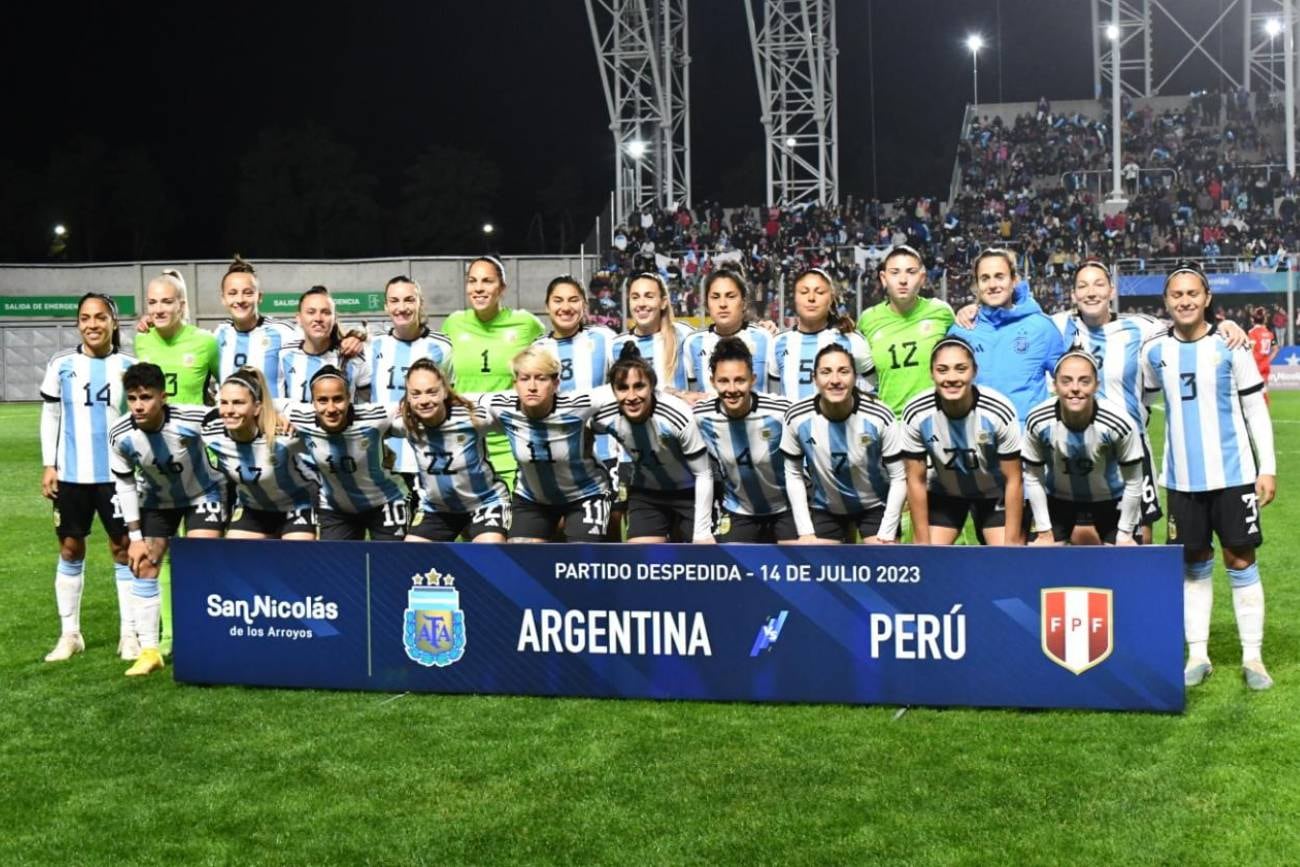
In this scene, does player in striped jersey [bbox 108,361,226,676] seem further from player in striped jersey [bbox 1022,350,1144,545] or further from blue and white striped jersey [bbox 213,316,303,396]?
player in striped jersey [bbox 1022,350,1144,545]

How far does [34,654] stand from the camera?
22.3ft

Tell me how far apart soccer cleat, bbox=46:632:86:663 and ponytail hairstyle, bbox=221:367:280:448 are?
1699mm

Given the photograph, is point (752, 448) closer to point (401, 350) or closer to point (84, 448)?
point (401, 350)

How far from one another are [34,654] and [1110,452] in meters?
5.14

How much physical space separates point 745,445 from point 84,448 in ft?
10.6

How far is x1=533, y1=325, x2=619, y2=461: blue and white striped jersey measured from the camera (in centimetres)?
688

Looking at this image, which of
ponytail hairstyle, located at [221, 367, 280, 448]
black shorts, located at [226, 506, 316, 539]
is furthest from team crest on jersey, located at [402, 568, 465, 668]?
ponytail hairstyle, located at [221, 367, 280, 448]

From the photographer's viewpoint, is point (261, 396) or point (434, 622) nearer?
point (434, 622)

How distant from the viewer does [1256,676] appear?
553 centimetres

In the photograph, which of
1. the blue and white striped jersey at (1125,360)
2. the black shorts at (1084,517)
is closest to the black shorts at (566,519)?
the black shorts at (1084,517)

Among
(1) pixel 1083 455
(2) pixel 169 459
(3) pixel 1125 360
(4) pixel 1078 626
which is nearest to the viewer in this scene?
(4) pixel 1078 626

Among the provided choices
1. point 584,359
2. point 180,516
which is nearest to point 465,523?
point 584,359

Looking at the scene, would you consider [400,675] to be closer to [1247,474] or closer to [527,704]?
[527,704]

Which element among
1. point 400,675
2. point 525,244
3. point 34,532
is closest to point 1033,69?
point 525,244
